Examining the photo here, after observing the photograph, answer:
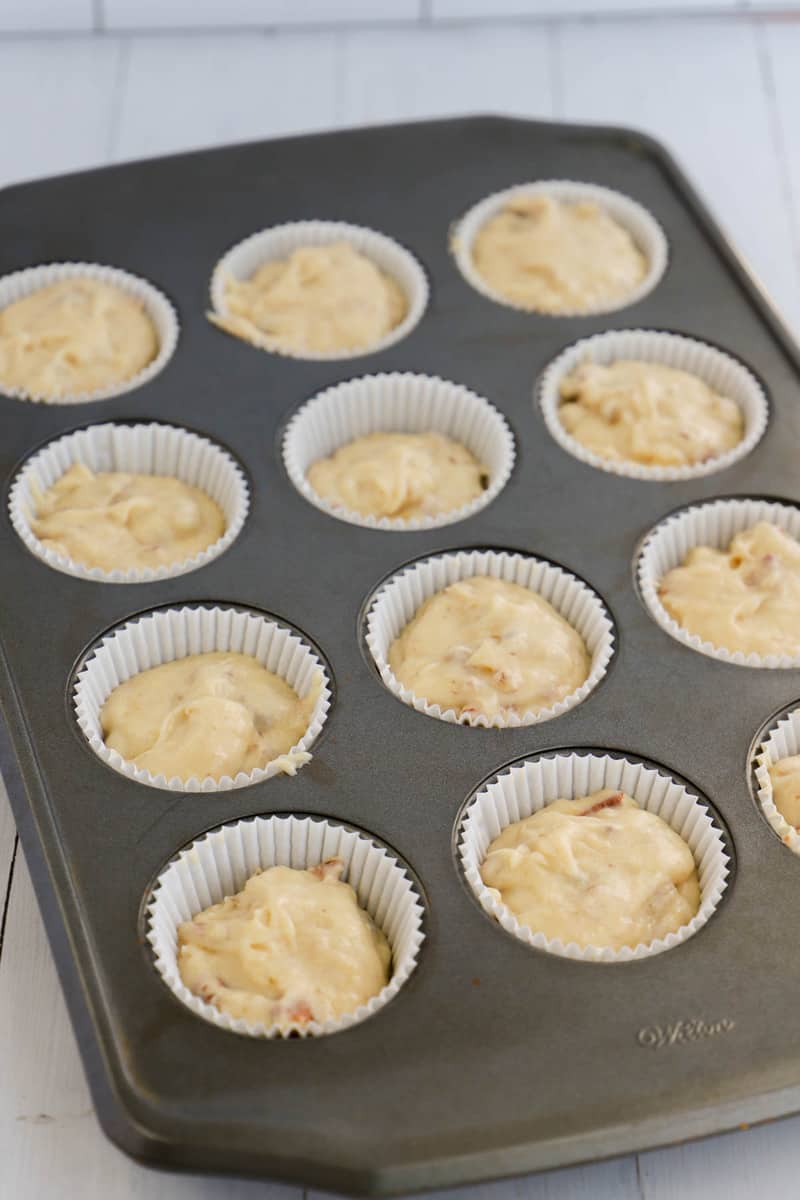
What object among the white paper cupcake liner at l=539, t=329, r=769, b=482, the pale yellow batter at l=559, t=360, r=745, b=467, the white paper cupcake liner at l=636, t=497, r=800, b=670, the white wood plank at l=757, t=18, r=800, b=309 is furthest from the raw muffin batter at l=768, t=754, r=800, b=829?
the white wood plank at l=757, t=18, r=800, b=309

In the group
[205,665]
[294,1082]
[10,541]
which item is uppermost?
[10,541]

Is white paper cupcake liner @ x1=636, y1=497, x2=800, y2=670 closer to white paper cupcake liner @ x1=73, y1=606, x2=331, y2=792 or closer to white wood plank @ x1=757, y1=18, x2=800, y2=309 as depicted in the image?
white paper cupcake liner @ x1=73, y1=606, x2=331, y2=792

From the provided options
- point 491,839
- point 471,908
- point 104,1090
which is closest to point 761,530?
point 491,839

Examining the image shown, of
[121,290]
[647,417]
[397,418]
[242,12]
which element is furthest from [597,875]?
[242,12]

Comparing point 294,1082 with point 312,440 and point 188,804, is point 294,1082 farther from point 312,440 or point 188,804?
point 312,440

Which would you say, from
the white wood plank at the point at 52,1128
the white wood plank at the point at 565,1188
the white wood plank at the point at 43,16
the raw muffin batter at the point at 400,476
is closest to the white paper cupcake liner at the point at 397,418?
the raw muffin batter at the point at 400,476

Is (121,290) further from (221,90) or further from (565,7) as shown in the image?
(565,7)

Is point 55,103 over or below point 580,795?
over
